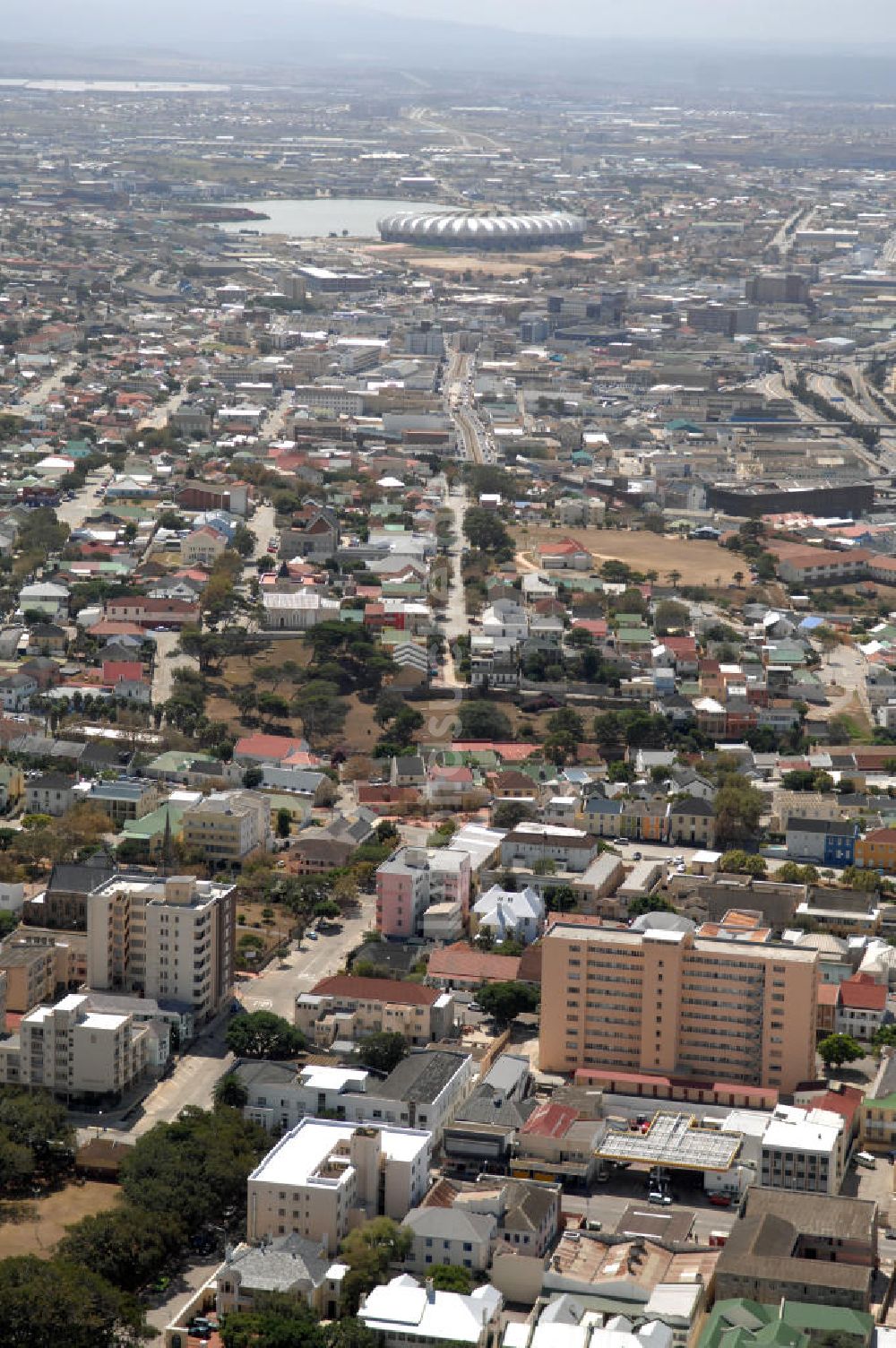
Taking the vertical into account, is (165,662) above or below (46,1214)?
below

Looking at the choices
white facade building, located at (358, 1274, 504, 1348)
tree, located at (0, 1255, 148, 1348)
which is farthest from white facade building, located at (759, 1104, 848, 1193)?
tree, located at (0, 1255, 148, 1348)

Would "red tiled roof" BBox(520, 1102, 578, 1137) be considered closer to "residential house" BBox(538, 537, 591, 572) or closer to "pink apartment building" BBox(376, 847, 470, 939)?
"pink apartment building" BBox(376, 847, 470, 939)

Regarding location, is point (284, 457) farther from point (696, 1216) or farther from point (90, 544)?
point (696, 1216)

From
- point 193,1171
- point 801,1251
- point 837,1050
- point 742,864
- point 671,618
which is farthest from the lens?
point 671,618

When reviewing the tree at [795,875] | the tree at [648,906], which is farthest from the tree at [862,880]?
the tree at [648,906]

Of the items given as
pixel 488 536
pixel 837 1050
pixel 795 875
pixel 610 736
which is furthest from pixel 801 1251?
pixel 488 536

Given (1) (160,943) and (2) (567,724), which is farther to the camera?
(2) (567,724)

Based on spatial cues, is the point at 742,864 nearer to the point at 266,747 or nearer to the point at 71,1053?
the point at 266,747

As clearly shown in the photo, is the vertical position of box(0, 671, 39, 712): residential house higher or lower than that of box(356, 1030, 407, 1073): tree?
lower
